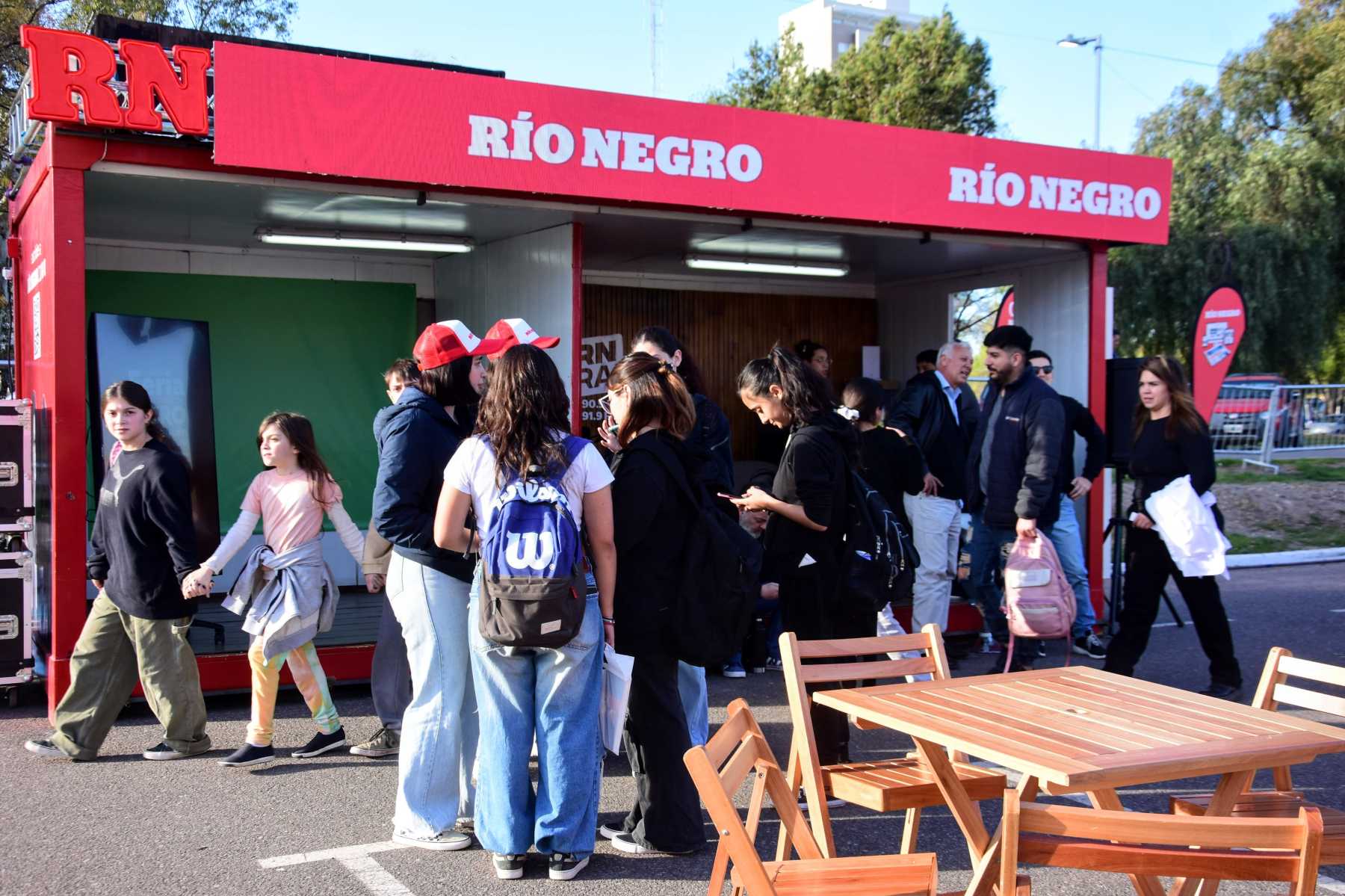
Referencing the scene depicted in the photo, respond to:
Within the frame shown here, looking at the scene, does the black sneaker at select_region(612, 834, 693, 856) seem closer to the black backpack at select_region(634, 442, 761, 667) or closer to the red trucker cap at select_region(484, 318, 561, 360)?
the black backpack at select_region(634, 442, 761, 667)

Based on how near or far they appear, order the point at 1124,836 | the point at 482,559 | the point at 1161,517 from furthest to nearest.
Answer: the point at 1161,517 < the point at 482,559 < the point at 1124,836

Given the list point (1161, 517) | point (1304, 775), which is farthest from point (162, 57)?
point (1304, 775)

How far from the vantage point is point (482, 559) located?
3.90 meters

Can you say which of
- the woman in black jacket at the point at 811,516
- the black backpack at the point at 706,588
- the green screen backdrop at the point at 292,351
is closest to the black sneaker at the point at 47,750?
the black backpack at the point at 706,588

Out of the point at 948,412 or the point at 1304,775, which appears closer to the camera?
the point at 1304,775

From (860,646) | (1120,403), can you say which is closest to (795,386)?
(860,646)

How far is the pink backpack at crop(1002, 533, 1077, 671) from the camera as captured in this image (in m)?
6.04

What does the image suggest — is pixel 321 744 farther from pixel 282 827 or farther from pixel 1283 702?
pixel 1283 702

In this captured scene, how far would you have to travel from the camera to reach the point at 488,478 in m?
3.91

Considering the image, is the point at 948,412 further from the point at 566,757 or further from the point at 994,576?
the point at 566,757

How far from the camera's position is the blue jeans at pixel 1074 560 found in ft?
26.3

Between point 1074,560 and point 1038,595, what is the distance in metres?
2.17

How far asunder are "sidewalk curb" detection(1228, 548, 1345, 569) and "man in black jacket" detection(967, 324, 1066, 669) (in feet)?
21.6

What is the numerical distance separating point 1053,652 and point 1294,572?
16.9ft
